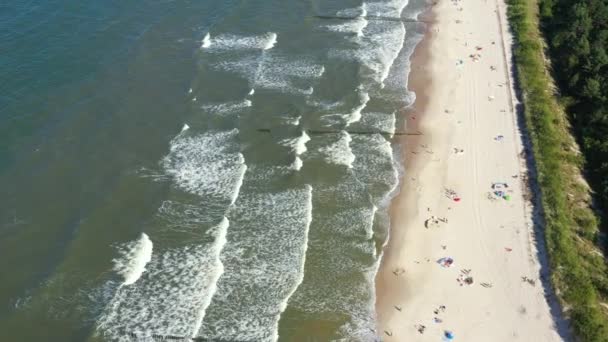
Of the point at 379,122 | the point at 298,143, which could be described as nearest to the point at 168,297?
the point at 298,143

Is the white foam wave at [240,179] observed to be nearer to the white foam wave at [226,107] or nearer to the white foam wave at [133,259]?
the white foam wave at [226,107]

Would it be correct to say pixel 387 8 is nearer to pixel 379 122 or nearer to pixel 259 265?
pixel 379 122

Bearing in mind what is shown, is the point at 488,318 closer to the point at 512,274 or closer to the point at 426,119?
the point at 512,274

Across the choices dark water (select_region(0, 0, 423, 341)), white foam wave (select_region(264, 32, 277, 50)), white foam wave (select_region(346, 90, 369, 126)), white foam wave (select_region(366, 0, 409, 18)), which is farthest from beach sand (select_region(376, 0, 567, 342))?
white foam wave (select_region(264, 32, 277, 50))

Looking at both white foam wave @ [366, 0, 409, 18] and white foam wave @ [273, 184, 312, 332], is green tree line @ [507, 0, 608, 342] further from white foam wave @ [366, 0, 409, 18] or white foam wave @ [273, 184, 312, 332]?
white foam wave @ [273, 184, 312, 332]

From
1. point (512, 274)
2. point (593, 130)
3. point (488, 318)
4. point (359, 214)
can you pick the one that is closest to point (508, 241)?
point (512, 274)
